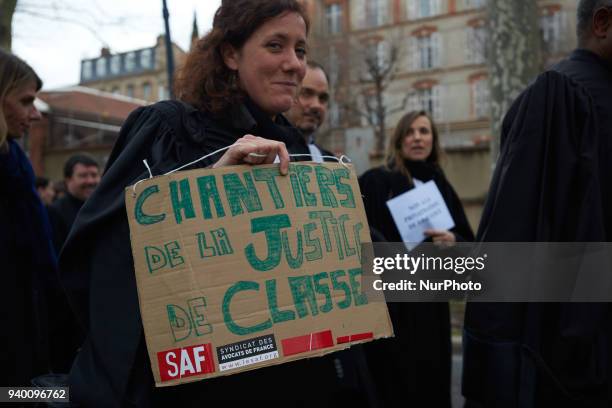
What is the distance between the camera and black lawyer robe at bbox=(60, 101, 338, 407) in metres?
1.48

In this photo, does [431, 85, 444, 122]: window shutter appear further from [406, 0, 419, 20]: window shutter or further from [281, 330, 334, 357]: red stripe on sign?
[281, 330, 334, 357]: red stripe on sign

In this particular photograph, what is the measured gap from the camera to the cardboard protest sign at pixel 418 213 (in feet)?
11.4

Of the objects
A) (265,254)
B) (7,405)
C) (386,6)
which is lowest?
(7,405)

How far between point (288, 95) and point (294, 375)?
855 millimetres

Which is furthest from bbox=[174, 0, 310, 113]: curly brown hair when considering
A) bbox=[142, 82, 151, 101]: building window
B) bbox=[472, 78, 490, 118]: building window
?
bbox=[142, 82, 151, 101]: building window

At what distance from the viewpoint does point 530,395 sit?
5.30 ft

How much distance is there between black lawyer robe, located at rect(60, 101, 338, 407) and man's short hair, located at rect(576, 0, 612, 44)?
3.77 ft

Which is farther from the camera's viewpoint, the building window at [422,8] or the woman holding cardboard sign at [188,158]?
the building window at [422,8]

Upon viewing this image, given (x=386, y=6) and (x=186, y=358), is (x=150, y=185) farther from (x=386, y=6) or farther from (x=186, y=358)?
(x=386, y=6)

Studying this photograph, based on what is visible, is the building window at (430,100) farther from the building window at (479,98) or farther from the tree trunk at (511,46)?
the tree trunk at (511,46)

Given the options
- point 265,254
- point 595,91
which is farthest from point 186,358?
point 595,91

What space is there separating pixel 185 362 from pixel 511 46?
770cm

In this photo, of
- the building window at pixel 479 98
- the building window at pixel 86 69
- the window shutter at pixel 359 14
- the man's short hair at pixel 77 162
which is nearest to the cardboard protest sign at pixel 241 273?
the man's short hair at pixel 77 162

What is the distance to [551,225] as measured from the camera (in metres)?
1.73
